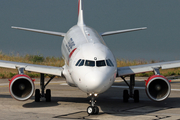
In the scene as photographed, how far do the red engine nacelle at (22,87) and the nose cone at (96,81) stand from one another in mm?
4210

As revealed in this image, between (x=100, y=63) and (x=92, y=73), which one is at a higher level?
(x=100, y=63)

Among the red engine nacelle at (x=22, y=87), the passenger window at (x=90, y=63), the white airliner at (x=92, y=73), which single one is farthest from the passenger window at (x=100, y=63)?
the red engine nacelle at (x=22, y=87)

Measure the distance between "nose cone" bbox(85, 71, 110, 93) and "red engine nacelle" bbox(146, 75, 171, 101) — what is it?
→ 365 centimetres

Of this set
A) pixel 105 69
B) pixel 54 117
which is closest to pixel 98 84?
pixel 105 69

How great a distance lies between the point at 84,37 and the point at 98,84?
5974 millimetres

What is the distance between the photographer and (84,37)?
1941 centimetres

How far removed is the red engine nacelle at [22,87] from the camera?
17122mm

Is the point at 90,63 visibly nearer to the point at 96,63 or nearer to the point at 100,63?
the point at 96,63

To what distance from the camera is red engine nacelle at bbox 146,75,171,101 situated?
55.7 ft

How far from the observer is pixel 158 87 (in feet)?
56.7

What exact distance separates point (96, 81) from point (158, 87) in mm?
4742

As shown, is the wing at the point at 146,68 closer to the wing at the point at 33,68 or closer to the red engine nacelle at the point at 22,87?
the wing at the point at 33,68

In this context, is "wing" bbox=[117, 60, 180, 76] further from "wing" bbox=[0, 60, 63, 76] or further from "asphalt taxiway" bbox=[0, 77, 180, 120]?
"wing" bbox=[0, 60, 63, 76]

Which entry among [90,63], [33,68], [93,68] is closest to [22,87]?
[33,68]
